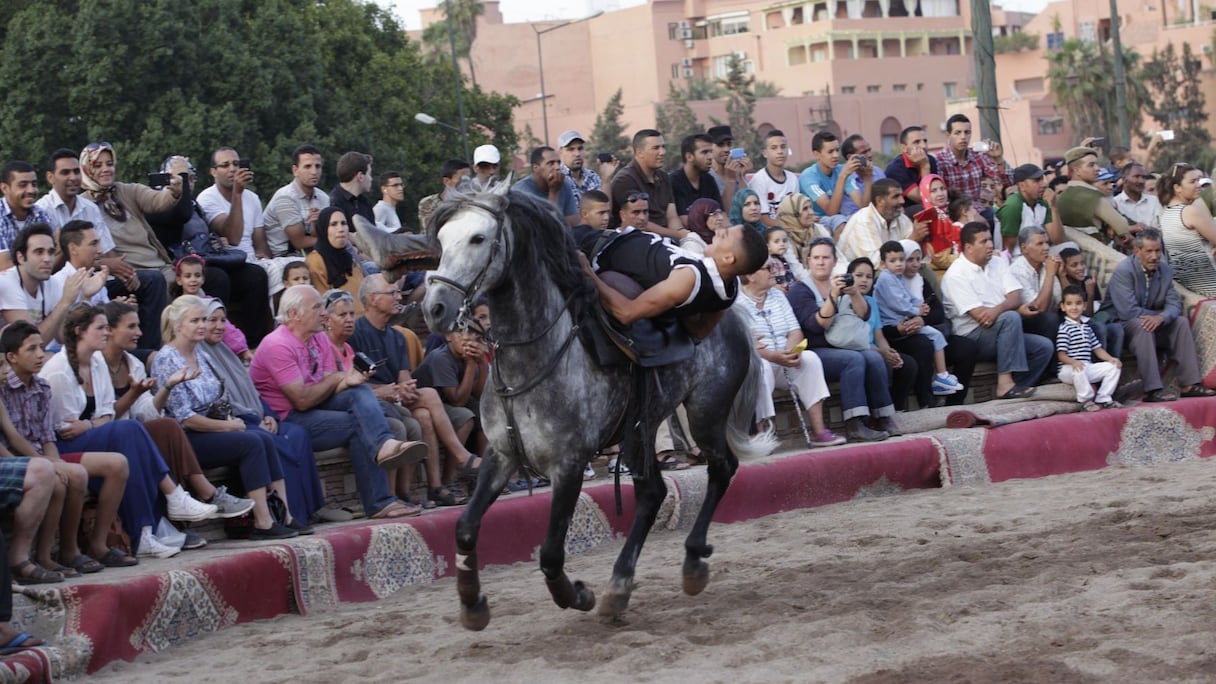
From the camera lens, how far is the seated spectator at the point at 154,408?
885 cm

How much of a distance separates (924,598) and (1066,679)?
1728 mm

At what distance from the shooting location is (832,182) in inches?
587

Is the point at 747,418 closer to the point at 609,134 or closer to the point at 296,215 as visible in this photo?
the point at 296,215

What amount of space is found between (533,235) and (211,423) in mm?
2921

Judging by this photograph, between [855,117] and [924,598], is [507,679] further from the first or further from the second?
[855,117]

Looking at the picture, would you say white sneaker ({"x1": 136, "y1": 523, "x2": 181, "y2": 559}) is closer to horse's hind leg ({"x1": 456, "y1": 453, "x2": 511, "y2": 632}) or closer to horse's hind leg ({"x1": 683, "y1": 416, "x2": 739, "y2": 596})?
horse's hind leg ({"x1": 456, "y1": 453, "x2": 511, "y2": 632})

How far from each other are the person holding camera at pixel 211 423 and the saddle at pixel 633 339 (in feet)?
8.45

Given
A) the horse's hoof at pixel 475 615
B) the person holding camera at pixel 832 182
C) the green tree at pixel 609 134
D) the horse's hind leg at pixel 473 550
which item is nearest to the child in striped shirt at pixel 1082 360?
the person holding camera at pixel 832 182

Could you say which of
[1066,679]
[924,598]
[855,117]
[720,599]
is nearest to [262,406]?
[720,599]

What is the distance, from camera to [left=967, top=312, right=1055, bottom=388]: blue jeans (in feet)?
44.3

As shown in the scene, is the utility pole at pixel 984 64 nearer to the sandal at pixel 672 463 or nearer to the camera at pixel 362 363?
the sandal at pixel 672 463

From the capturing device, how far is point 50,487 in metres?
7.75

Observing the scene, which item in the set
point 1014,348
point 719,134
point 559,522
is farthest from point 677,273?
point 719,134

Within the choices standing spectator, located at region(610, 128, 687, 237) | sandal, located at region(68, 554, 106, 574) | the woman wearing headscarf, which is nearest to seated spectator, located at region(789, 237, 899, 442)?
the woman wearing headscarf
